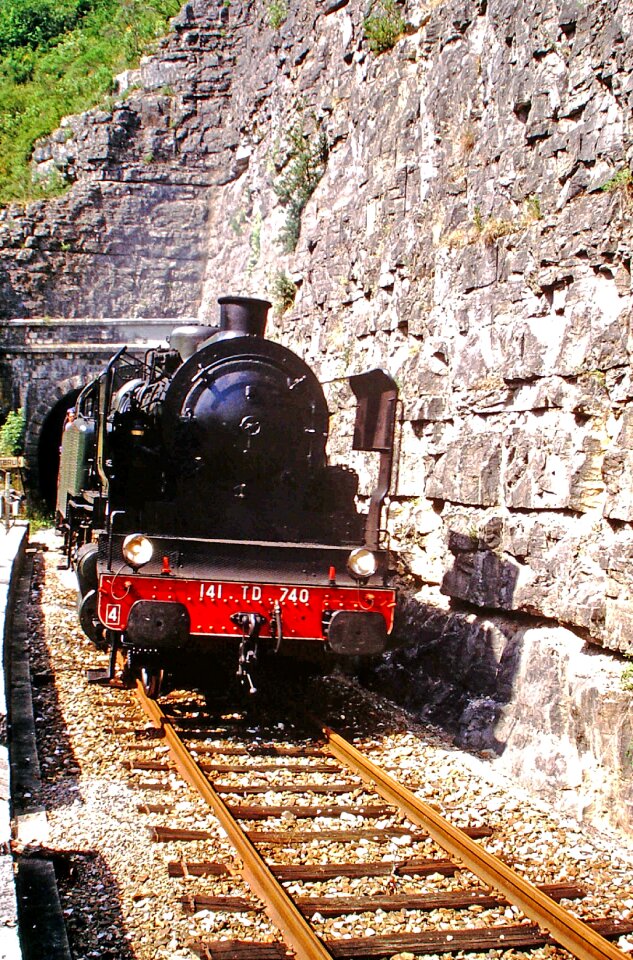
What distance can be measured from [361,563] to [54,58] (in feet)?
89.1

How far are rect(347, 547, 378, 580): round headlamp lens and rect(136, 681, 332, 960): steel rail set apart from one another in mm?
1645

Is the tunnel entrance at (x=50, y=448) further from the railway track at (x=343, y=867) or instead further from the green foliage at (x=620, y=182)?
the green foliage at (x=620, y=182)

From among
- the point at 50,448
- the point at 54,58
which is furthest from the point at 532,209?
the point at 54,58

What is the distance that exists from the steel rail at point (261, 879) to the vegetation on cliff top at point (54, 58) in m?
19.1

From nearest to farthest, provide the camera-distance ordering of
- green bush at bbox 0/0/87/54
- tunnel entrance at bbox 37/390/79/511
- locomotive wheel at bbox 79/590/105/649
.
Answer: locomotive wheel at bbox 79/590/105/649, tunnel entrance at bbox 37/390/79/511, green bush at bbox 0/0/87/54

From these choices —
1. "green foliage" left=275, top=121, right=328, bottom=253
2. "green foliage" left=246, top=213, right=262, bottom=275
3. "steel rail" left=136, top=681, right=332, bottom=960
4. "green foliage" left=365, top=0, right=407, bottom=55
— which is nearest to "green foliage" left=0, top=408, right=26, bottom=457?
"green foliage" left=246, top=213, right=262, bottom=275

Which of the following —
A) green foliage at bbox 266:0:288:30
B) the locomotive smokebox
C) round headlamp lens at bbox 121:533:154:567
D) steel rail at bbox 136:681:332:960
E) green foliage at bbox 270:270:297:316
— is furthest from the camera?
green foliage at bbox 266:0:288:30

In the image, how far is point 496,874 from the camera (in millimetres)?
4555

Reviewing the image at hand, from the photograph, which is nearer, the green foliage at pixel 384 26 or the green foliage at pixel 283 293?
the green foliage at pixel 384 26

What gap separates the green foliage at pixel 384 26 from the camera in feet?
37.3

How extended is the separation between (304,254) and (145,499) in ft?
23.8

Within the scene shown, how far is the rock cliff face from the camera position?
628 cm

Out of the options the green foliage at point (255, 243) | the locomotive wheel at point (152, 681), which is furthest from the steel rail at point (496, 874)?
the green foliage at point (255, 243)

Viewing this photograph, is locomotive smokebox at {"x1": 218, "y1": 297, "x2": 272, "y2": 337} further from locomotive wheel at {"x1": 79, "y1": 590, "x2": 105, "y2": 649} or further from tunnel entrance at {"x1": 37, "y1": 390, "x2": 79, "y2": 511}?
tunnel entrance at {"x1": 37, "y1": 390, "x2": 79, "y2": 511}
